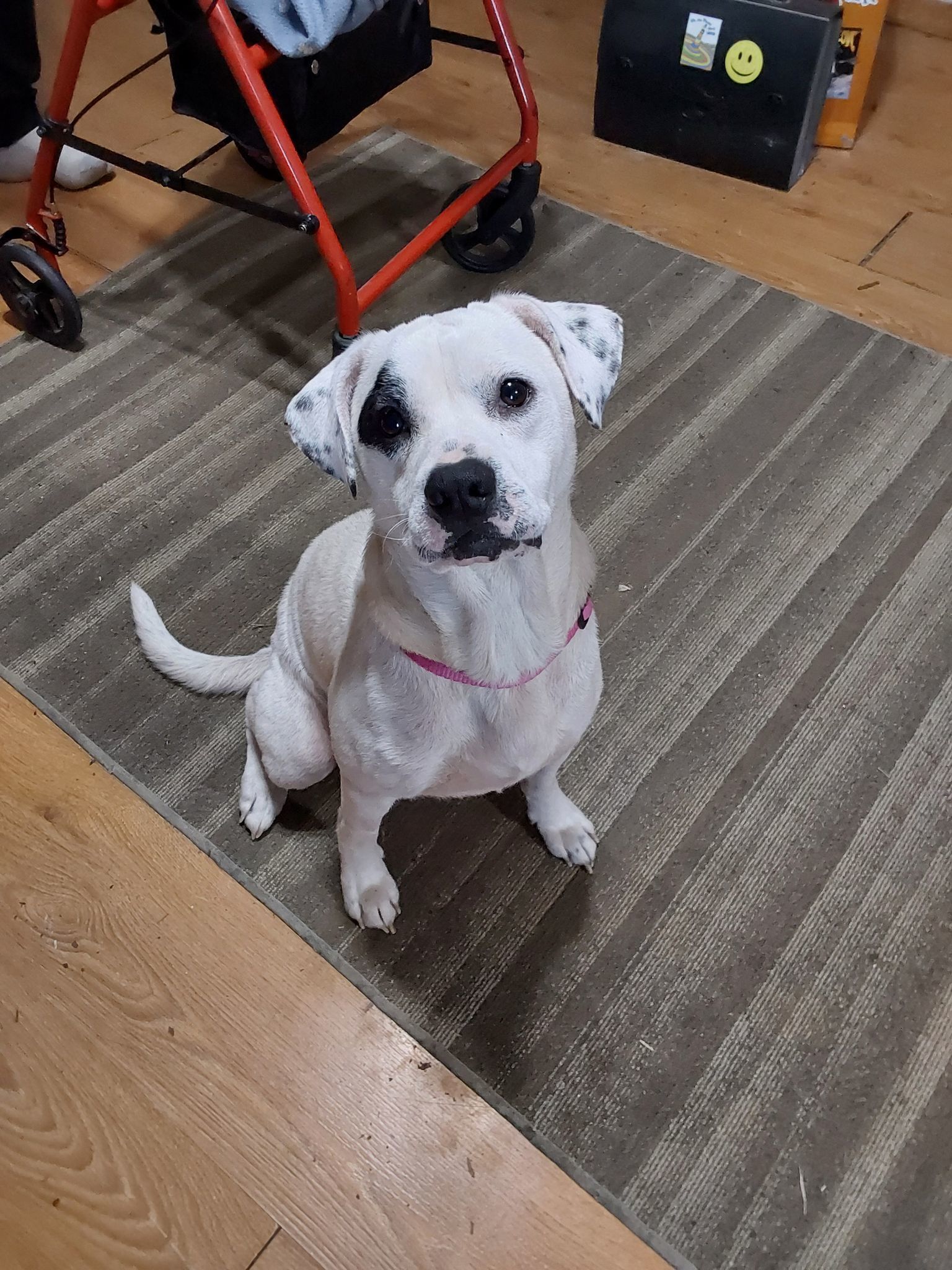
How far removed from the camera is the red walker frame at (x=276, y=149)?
170 cm

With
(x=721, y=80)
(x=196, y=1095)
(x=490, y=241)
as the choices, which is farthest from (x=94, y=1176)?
(x=721, y=80)

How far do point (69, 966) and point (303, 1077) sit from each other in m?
0.38

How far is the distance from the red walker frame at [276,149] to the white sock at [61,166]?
0.98 ft

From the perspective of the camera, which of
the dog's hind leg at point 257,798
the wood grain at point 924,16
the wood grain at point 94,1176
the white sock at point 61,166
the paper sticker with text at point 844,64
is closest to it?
the wood grain at point 94,1176

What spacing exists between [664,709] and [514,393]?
768mm

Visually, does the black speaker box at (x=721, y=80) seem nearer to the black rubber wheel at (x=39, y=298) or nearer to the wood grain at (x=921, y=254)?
the wood grain at (x=921, y=254)

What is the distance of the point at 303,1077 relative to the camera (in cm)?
122

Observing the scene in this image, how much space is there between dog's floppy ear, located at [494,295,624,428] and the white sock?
207 cm

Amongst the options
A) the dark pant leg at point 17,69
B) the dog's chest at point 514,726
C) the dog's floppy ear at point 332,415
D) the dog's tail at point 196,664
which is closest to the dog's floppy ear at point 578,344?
the dog's floppy ear at point 332,415

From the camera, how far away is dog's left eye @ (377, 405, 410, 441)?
94 centimetres

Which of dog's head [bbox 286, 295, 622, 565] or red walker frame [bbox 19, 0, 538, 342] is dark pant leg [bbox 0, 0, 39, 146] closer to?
red walker frame [bbox 19, 0, 538, 342]

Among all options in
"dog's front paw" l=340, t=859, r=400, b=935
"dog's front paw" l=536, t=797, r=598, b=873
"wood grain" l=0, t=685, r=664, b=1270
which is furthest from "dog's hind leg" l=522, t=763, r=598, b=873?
"wood grain" l=0, t=685, r=664, b=1270

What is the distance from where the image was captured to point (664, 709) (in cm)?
155

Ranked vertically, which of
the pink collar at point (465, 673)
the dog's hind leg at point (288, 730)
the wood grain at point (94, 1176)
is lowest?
the wood grain at point (94, 1176)
